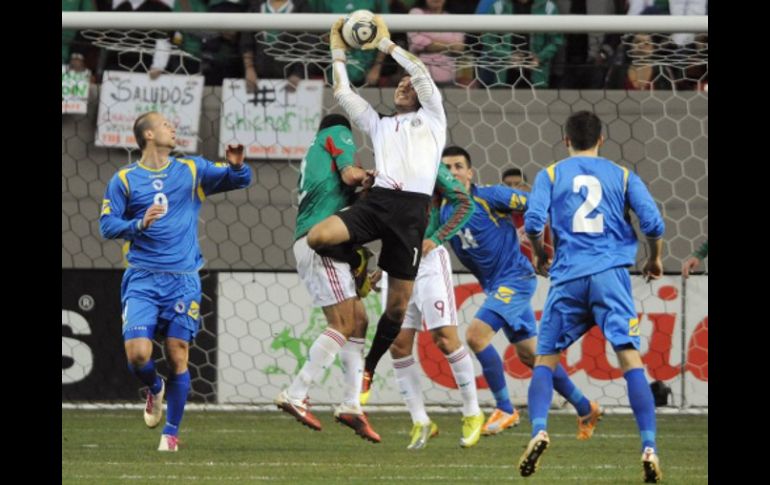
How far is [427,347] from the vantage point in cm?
1215

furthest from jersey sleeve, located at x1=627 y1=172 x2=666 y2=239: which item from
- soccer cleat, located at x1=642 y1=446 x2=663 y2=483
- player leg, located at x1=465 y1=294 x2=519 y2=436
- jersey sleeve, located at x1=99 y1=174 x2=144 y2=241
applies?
player leg, located at x1=465 y1=294 x2=519 y2=436

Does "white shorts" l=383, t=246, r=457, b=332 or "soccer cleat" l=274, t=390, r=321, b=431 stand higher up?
"white shorts" l=383, t=246, r=457, b=332

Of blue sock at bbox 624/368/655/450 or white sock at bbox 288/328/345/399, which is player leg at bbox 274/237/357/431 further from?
blue sock at bbox 624/368/655/450

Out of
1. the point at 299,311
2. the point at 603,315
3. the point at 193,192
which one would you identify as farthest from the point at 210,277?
the point at 603,315

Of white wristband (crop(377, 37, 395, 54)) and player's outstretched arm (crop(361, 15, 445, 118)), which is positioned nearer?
player's outstretched arm (crop(361, 15, 445, 118))

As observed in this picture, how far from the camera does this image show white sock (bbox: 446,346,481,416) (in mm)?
9250

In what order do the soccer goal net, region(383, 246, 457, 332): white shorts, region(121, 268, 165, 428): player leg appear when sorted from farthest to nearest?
the soccer goal net < region(383, 246, 457, 332): white shorts < region(121, 268, 165, 428): player leg

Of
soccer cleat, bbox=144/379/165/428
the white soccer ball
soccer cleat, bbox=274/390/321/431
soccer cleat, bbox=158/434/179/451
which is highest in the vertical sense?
the white soccer ball

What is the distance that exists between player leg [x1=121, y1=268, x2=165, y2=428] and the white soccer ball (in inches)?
78.2

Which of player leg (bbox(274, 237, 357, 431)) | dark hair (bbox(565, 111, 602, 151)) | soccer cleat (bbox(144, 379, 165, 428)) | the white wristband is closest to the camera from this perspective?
dark hair (bbox(565, 111, 602, 151))

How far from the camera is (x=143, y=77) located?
12250 mm

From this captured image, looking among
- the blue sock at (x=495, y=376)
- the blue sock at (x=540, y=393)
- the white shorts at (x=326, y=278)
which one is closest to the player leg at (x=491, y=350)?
the blue sock at (x=495, y=376)

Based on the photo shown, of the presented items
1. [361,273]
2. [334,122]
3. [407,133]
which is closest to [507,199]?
[361,273]
